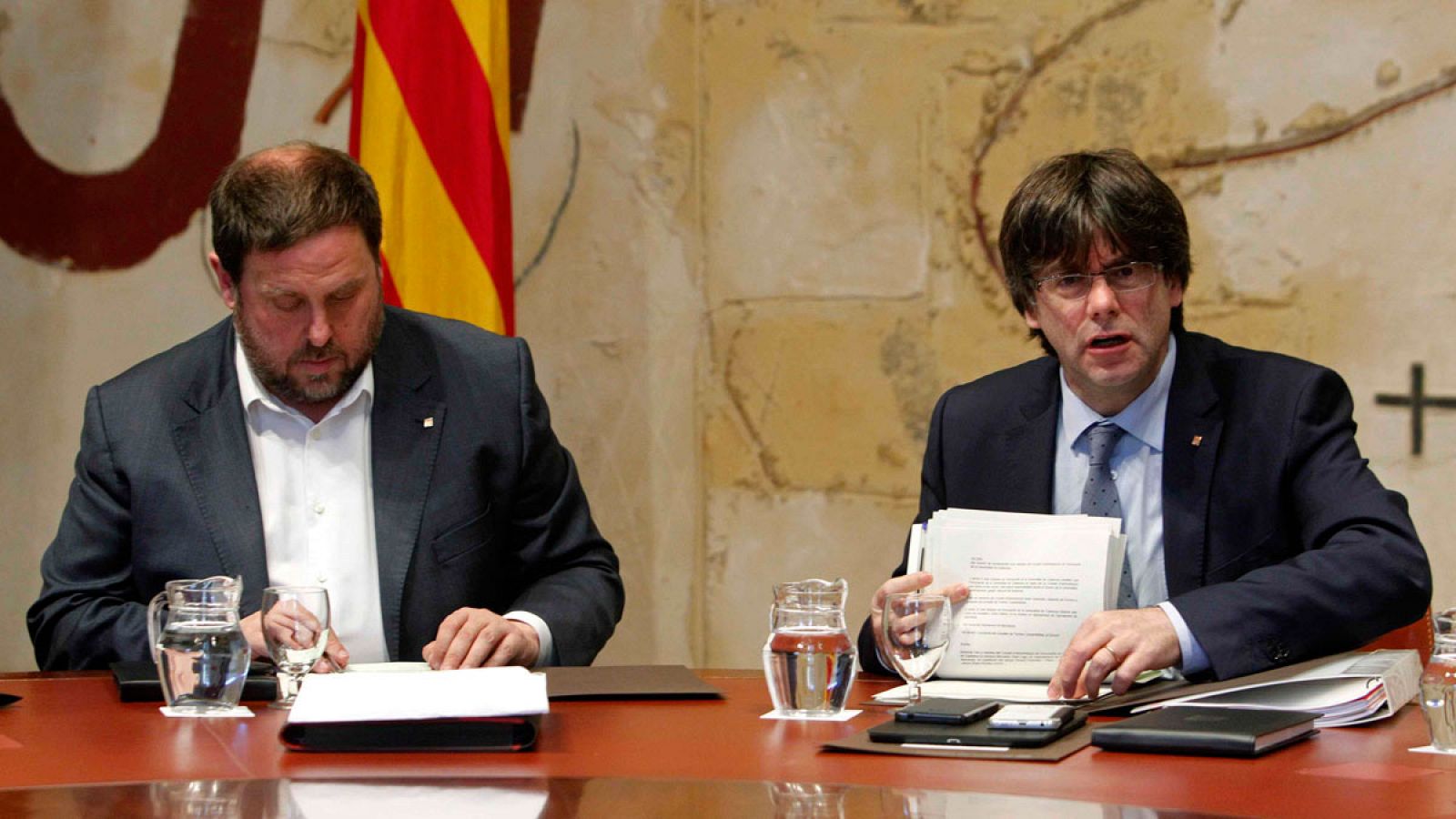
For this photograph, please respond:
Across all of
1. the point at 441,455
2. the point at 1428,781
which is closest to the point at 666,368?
the point at 441,455

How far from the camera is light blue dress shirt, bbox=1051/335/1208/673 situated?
2.57 m

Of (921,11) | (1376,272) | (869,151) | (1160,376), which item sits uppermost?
(921,11)

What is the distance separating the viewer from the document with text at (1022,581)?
2.14 meters

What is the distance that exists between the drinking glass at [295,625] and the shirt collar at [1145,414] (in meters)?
1.28

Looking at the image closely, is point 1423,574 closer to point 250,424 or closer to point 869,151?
point 250,424

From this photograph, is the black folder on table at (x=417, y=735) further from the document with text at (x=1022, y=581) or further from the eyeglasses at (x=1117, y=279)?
the eyeglasses at (x=1117, y=279)

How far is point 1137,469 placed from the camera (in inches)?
104

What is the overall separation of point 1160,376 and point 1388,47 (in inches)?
51.6

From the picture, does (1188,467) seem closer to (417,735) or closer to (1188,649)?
(1188,649)

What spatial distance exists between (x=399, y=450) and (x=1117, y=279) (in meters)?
1.18

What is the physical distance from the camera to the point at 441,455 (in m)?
2.73

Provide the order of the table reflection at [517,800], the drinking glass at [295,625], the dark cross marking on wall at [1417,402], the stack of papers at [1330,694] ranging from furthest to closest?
1. the dark cross marking on wall at [1417,402]
2. the drinking glass at [295,625]
3. the stack of papers at [1330,694]
4. the table reflection at [517,800]

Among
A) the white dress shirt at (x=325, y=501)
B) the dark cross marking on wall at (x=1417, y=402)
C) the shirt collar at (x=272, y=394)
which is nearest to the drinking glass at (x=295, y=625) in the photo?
the white dress shirt at (x=325, y=501)

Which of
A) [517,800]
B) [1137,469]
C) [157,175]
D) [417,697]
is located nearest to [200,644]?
[417,697]
